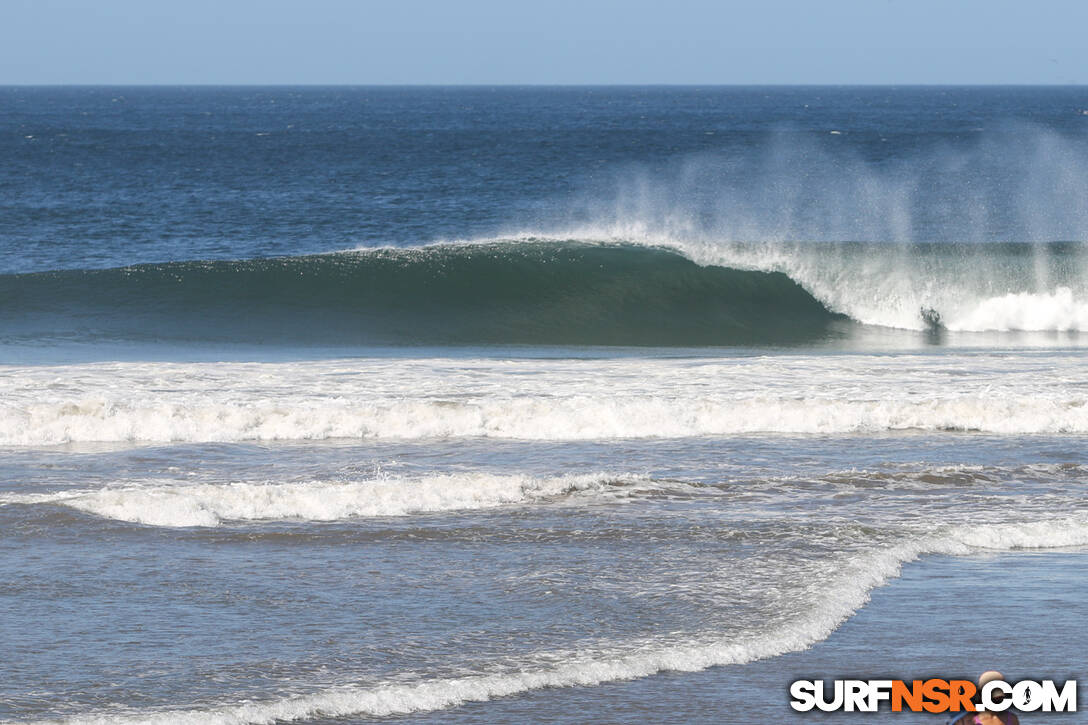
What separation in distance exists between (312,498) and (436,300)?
13924 millimetres

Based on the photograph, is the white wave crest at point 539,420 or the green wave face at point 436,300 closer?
the white wave crest at point 539,420

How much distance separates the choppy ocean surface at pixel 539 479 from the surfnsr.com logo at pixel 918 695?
0.42 feet

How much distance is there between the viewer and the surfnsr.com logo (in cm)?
552

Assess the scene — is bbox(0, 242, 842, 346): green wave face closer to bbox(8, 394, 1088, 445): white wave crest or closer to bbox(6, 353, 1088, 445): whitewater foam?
bbox(6, 353, 1088, 445): whitewater foam

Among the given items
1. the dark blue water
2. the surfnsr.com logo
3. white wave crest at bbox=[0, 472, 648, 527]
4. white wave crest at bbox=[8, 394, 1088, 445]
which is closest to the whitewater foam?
white wave crest at bbox=[8, 394, 1088, 445]

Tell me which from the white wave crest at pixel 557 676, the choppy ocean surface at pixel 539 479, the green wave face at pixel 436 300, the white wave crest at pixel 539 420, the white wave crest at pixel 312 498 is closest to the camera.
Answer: the white wave crest at pixel 557 676

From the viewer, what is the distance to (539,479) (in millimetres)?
9578

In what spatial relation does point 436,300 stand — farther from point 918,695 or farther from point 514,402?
point 918,695

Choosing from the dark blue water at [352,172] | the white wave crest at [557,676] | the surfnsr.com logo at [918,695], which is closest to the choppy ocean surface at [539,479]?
the white wave crest at [557,676]

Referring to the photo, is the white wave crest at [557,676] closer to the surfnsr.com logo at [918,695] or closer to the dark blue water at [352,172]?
the surfnsr.com logo at [918,695]

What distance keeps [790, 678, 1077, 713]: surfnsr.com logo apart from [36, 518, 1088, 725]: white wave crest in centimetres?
50

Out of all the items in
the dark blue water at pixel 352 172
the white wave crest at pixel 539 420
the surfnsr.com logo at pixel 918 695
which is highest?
the dark blue water at pixel 352 172

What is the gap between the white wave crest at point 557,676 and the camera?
5449 millimetres

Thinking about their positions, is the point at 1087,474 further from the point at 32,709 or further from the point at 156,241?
the point at 156,241
